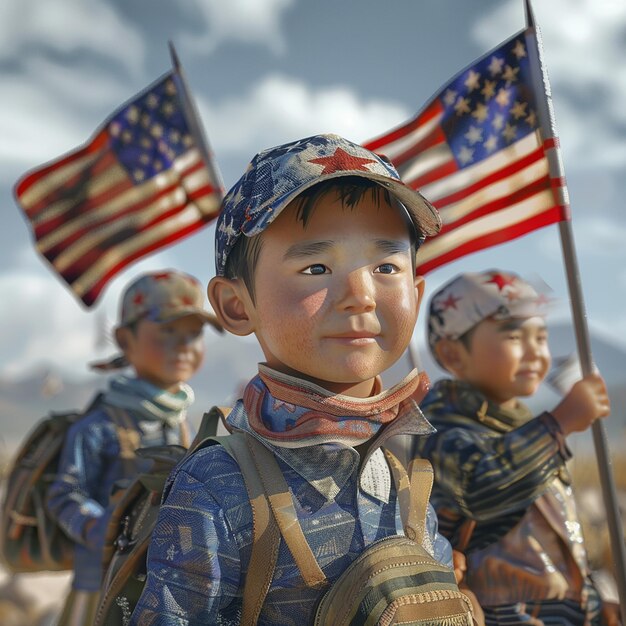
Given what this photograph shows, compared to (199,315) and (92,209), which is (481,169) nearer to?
(199,315)

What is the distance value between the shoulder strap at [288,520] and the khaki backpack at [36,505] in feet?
8.17

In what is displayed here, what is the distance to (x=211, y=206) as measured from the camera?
15.8 ft

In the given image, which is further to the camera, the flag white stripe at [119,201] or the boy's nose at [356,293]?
the flag white stripe at [119,201]

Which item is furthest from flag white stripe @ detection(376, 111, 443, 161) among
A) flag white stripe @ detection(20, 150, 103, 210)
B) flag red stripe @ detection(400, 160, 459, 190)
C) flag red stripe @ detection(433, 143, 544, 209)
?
flag white stripe @ detection(20, 150, 103, 210)

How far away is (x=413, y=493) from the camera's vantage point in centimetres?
185

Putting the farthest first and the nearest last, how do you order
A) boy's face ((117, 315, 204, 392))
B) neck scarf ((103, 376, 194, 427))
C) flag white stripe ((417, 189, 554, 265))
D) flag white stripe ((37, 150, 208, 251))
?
flag white stripe ((37, 150, 208, 251)) → boy's face ((117, 315, 204, 392)) → neck scarf ((103, 376, 194, 427)) → flag white stripe ((417, 189, 554, 265))

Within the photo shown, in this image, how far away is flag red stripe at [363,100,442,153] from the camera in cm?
375

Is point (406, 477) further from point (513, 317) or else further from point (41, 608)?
point (41, 608)

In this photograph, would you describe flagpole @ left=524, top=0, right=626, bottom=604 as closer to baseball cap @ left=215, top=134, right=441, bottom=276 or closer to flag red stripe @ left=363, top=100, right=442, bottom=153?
flag red stripe @ left=363, top=100, right=442, bottom=153

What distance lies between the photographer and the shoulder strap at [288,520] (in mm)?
1610

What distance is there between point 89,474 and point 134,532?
1.95 m

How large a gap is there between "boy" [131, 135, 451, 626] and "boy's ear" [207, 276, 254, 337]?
0.04 metres

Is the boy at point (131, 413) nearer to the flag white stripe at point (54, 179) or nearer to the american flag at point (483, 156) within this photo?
the flag white stripe at point (54, 179)

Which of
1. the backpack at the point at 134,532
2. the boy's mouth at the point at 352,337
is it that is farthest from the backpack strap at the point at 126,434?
the boy's mouth at the point at 352,337
